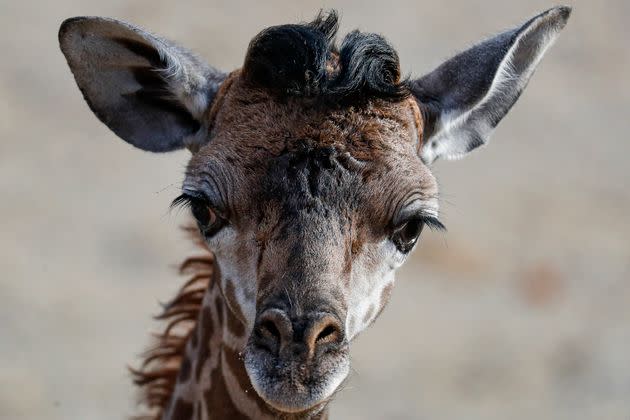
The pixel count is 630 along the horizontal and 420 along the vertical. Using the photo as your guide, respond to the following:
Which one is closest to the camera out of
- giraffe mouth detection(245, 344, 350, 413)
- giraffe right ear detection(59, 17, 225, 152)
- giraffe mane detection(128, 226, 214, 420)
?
giraffe mouth detection(245, 344, 350, 413)

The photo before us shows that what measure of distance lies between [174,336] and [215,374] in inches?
42.9

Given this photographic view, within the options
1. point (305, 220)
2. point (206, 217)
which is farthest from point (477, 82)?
point (206, 217)

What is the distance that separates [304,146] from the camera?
7.56 m

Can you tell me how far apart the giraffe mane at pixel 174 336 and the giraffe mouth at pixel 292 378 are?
7.66 ft

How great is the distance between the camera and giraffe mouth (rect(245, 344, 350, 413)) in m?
6.82

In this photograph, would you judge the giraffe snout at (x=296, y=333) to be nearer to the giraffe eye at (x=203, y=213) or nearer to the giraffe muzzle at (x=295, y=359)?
the giraffe muzzle at (x=295, y=359)

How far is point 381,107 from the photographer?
803 centimetres

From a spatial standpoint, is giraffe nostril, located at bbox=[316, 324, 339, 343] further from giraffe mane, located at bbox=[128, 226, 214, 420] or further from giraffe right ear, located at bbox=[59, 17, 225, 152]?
giraffe mane, located at bbox=[128, 226, 214, 420]

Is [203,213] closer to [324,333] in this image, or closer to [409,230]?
[409,230]

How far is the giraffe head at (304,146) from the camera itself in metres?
6.99

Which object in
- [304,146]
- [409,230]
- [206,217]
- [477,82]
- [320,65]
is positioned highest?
[477,82]

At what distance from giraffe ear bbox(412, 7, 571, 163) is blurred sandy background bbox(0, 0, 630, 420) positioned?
8.45 meters

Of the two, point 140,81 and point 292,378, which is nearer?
point 292,378

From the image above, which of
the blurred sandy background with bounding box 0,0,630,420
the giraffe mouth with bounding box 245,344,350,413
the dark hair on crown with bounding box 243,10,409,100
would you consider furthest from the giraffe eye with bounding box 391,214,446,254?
the blurred sandy background with bounding box 0,0,630,420
